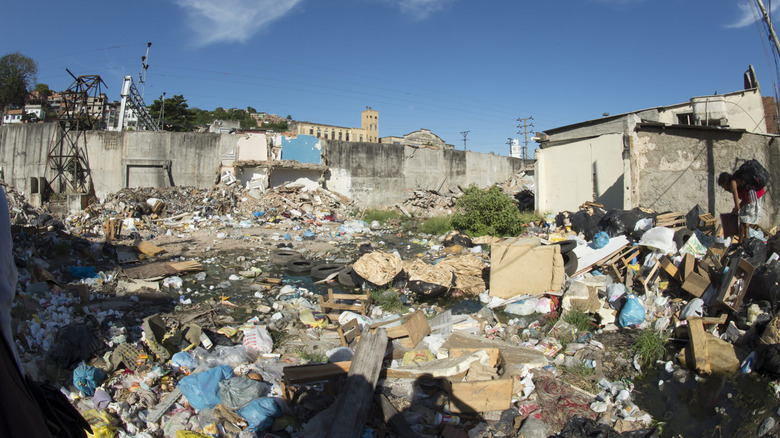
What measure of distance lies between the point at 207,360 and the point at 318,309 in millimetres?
1970

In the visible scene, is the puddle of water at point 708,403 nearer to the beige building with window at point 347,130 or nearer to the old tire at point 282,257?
the old tire at point 282,257

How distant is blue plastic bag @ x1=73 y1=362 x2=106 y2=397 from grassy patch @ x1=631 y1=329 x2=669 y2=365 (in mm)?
4813

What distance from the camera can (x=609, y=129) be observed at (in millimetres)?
10734

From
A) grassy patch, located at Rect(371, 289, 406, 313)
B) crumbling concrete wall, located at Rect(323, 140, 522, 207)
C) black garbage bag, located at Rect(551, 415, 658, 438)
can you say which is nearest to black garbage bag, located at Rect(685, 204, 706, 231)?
grassy patch, located at Rect(371, 289, 406, 313)

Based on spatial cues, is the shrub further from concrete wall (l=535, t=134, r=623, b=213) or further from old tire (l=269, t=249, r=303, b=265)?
old tire (l=269, t=249, r=303, b=265)

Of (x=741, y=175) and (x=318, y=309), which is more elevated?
(x=741, y=175)

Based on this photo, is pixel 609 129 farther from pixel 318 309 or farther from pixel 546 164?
pixel 318 309

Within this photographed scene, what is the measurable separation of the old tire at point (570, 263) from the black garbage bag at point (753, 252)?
1.85m

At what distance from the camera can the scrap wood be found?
280 centimetres

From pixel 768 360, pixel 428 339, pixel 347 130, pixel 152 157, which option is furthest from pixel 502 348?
pixel 347 130

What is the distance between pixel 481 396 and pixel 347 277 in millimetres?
4099

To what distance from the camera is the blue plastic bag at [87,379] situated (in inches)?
132

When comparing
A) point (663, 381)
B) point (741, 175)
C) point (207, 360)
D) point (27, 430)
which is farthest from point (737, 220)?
point (27, 430)

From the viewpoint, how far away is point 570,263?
20.6ft
